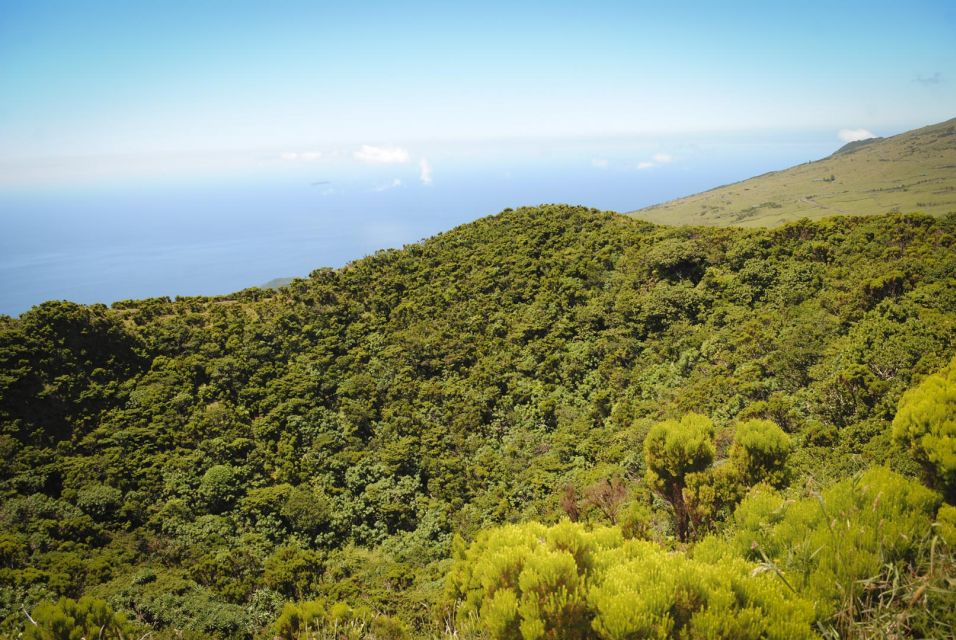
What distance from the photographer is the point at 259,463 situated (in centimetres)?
2064

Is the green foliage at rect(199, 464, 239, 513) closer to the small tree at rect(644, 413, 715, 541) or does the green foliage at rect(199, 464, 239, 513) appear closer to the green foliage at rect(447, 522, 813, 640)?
the small tree at rect(644, 413, 715, 541)

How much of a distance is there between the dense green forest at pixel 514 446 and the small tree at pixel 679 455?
76 mm

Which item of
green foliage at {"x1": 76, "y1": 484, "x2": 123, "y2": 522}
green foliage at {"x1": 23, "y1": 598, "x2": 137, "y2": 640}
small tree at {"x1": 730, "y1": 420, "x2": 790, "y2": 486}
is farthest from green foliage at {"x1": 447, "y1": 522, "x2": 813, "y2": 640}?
green foliage at {"x1": 76, "y1": 484, "x2": 123, "y2": 522}

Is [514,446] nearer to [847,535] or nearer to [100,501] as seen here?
[100,501]

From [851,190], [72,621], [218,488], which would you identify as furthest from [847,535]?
[851,190]

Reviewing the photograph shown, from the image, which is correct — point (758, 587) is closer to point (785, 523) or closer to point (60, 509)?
point (785, 523)

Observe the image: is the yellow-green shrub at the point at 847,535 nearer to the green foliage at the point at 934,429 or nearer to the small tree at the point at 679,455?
the green foliage at the point at 934,429

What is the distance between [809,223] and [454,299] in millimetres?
20202

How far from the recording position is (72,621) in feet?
16.6

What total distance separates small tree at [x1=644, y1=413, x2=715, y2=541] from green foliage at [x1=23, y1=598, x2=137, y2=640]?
9285mm

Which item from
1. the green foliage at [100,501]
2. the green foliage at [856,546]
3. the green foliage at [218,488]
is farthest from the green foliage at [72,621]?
the green foliage at [100,501]

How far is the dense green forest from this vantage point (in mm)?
4254

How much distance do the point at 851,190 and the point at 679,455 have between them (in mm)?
125208

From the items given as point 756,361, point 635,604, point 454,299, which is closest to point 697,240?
point 756,361
